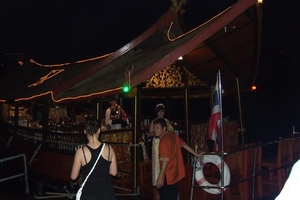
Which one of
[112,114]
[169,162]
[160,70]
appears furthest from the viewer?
[112,114]

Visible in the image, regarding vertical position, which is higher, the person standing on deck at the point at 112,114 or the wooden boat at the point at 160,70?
the wooden boat at the point at 160,70

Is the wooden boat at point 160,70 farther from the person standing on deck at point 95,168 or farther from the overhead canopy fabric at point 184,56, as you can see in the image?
the person standing on deck at point 95,168

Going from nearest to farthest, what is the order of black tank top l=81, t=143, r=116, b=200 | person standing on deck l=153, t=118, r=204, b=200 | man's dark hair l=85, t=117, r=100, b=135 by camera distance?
black tank top l=81, t=143, r=116, b=200 → man's dark hair l=85, t=117, r=100, b=135 → person standing on deck l=153, t=118, r=204, b=200

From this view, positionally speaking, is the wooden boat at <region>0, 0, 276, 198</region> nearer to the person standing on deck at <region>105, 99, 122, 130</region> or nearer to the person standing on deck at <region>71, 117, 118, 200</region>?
the person standing on deck at <region>105, 99, 122, 130</region>

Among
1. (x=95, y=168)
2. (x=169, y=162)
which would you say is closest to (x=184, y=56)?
(x=169, y=162)

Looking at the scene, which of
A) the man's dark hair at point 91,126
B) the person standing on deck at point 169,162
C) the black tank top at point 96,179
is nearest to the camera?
the black tank top at point 96,179

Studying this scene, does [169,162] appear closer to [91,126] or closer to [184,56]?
[91,126]

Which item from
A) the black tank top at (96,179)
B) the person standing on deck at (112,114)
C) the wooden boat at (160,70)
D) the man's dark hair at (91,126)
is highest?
the wooden boat at (160,70)

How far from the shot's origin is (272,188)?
684 centimetres

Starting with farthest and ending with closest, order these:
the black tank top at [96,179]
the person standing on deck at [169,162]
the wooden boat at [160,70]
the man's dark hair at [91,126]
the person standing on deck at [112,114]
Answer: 1. the person standing on deck at [112,114]
2. the wooden boat at [160,70]
3. the person standing on deck at [169,162]
4. the man's dark hair at [91,126]
5. the black tank top at [96,179]

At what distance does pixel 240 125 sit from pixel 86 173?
213 inches

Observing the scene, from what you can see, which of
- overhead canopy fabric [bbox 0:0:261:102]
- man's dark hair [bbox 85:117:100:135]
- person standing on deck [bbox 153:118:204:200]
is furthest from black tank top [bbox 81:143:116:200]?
overhead canopy fabric [bbox 0:0:261:102]

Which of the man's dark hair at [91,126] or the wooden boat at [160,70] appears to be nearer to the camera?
the man's dark hair at [91,126]

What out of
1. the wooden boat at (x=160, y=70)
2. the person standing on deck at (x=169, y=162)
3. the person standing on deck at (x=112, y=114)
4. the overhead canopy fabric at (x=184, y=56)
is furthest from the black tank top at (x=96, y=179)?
the person standing on deck at (x=112, y=114)
